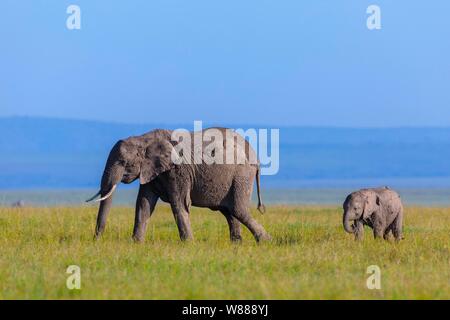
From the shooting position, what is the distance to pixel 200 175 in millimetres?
16469

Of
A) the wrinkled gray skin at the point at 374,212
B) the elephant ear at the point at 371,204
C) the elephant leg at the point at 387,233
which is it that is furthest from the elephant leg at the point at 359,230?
the elephant leg at the point at 387,233

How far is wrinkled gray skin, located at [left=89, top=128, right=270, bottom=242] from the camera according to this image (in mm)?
16266

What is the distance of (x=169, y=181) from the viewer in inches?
647

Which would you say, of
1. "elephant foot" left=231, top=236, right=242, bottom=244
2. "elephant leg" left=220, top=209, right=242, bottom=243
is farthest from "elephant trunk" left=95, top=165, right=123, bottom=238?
"elephant foot" left=231, top=236, right=242, bottom=244

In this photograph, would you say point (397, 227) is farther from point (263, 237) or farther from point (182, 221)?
point (182, 221)

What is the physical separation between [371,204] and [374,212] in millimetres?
268

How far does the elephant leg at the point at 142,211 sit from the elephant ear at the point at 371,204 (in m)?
3.72

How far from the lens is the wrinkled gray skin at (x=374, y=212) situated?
16.8 meters

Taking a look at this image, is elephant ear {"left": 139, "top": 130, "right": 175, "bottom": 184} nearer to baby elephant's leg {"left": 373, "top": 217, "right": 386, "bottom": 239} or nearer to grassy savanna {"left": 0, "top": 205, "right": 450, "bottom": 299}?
grassy savanna {"left": 0, "top": 205, "right": 450, "bottom": 299}

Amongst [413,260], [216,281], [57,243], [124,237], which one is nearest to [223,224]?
[124,237]

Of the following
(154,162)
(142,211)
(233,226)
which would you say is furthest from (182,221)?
(233,226)

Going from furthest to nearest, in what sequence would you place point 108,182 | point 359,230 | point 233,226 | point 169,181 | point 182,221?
1. point 233,226
2. point 359,230
3. point 169,181
4. point 108,182
5. point 182,221

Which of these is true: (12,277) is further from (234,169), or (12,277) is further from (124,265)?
(234,169)
